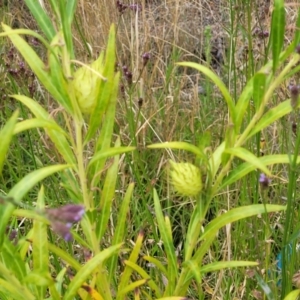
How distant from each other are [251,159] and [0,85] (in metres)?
1.29

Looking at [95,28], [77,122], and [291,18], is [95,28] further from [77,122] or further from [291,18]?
[77,122]

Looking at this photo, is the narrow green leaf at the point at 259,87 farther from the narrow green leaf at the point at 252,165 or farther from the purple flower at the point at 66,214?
the purple flower at the point at 66,214

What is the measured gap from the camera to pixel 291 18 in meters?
2.30

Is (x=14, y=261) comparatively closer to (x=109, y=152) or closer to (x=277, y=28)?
(x=109, y=152)

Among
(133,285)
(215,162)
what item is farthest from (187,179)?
(133,285)

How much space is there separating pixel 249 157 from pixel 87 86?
215 mm

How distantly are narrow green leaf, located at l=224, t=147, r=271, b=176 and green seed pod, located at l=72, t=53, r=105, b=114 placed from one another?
178mm

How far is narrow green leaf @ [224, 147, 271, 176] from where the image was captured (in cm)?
64

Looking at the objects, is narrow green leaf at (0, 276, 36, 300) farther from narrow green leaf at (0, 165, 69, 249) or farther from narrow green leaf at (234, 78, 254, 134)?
narrow green leaf at (234, 78, 254, 134)

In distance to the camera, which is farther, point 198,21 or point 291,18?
point 198,21

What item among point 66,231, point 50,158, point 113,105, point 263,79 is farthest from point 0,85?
point 66,231

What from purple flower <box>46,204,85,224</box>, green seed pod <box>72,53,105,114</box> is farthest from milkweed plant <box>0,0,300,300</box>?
purple flower <box>46,204,85,224</box>

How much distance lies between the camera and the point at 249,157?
2.15 feet

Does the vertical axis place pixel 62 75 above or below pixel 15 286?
above
